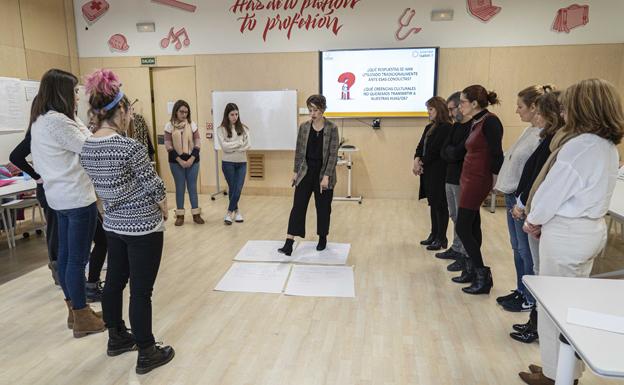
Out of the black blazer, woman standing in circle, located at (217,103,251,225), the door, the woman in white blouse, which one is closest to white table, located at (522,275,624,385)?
the woman in white blouse

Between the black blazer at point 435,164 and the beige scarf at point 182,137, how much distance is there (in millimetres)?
2541

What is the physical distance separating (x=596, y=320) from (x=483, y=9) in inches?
220

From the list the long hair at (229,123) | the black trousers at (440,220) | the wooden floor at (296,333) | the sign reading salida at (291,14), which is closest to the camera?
the wooden floor at (296,333)

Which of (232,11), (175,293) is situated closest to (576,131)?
(175,293)

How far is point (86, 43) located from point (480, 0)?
5968 millimetres

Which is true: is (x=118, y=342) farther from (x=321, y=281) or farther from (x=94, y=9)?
(x=94, y=9)

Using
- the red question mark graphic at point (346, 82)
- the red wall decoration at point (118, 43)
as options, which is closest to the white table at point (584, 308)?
the red question mark graphic at point (346, 82)

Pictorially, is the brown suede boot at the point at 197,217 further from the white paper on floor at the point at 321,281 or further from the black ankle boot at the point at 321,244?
the white paper on floor at the point at 321,281

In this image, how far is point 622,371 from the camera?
1.08m

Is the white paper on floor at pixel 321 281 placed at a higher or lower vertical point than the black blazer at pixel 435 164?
lower

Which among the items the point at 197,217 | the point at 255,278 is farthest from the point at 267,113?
the point at 255,278

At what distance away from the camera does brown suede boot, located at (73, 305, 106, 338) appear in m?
2.48

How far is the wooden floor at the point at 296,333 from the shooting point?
215 centimetres

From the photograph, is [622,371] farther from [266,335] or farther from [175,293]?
[175,293]
